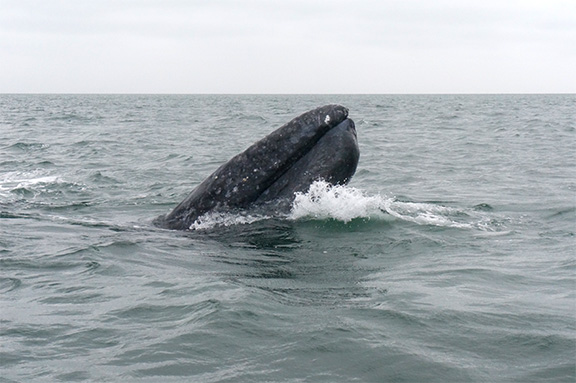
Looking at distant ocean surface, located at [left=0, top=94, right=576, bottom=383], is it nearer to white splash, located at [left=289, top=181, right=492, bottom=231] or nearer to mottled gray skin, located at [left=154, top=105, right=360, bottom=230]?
white splash, located at [left=289, top=181, right=492, bottom=231]

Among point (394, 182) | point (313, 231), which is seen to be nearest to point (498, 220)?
point (313, 231)

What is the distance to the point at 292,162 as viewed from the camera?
317 inches

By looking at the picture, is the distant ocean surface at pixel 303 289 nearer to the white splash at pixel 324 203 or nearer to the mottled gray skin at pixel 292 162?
the white splash at pixel 324 203

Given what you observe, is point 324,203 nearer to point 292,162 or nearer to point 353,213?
point 292,162

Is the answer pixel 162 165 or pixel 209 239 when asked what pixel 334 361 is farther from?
pixel 162 165

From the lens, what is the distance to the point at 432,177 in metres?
14.1

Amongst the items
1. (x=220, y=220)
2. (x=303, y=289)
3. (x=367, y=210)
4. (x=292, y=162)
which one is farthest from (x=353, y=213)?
(x=303, y=289)

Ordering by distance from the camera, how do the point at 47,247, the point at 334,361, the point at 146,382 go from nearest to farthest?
the point at 146,382 < the point at 334,361 < the point at 47,247

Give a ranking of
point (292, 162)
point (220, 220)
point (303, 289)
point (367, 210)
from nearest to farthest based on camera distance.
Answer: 1. point (303, 289)
2. point (220, 220)
3. point (292, 162)
4. point (367, 210)

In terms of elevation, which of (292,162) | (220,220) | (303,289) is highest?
(292,162)

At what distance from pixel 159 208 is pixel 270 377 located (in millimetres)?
7516

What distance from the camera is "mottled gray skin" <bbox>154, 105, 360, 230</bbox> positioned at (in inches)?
310

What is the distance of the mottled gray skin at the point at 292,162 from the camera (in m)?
7.87

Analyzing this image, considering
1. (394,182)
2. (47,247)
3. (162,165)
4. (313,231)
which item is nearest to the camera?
(47,247)
